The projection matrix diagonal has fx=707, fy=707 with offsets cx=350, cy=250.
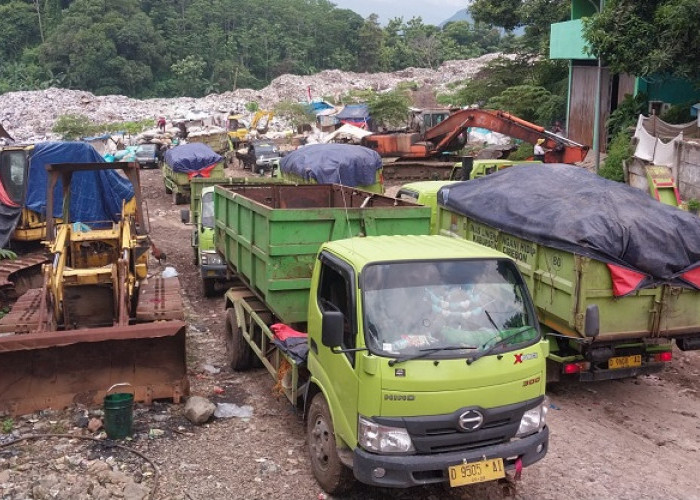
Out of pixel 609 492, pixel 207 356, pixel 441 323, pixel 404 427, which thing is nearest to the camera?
pixel 404 427

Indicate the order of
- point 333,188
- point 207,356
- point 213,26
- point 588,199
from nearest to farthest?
point 588,199
point 207,356
point 333,188
point 213,26

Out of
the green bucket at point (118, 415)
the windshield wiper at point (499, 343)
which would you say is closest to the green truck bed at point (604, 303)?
the windshield wiper at point (499, 343)

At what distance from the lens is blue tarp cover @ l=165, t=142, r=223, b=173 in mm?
23172

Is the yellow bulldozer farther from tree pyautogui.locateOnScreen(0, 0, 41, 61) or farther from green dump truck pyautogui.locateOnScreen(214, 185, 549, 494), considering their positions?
tree pyautogui.locateOnScreen(0, 0, 41, 61)

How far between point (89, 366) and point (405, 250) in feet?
11.4

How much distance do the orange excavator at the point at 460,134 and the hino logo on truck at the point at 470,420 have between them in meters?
14.7

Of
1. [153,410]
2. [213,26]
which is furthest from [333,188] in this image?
[213,26]

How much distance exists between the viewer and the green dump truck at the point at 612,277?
7270mm

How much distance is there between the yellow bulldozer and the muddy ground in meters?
0.32

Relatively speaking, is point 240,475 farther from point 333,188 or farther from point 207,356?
point 333,188

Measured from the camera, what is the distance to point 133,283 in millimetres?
8586

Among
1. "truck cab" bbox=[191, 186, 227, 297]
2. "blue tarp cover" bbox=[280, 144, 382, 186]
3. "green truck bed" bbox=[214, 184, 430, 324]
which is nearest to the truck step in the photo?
"green truck bed" bbox=[214, 184, 430, 324]

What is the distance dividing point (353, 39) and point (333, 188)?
8746 cm

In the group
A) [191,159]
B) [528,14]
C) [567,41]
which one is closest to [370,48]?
[528,14]
